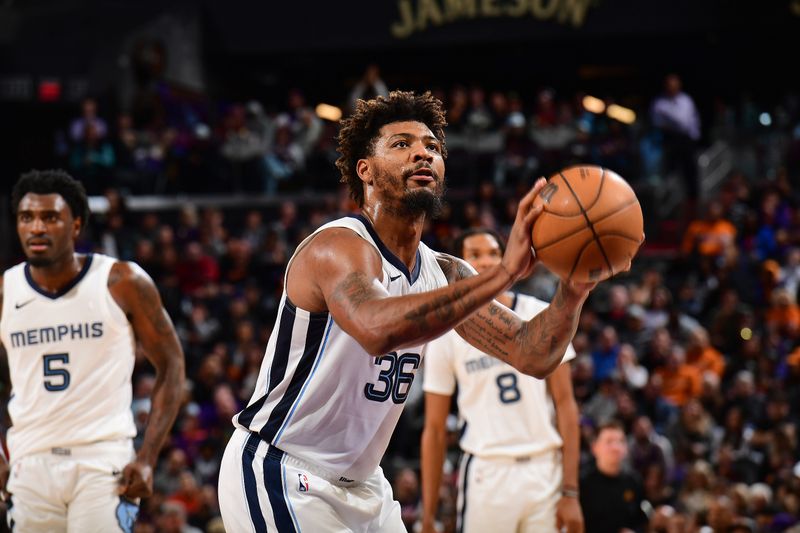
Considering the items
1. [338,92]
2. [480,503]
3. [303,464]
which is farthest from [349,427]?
[338,92]

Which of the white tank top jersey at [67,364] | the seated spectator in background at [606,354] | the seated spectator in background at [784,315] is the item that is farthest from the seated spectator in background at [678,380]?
the white tank top jersey at [67,364]

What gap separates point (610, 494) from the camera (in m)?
7.54

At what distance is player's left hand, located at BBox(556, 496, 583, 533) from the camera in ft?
19.1

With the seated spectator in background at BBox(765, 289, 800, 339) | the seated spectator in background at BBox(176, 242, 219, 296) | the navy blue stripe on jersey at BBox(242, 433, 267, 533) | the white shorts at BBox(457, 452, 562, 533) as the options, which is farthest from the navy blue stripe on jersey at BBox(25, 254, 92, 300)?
the seated spectator in background at BBox(765, 289, 800, 339)

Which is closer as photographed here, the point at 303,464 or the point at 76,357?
the point at 303,464

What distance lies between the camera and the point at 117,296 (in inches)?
216

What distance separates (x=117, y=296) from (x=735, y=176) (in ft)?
39.2

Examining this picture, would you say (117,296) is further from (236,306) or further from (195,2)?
(195,2)

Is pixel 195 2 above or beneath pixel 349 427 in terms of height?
above

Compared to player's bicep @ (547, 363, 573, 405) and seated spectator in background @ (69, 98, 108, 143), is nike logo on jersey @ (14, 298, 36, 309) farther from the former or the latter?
seated spectator in background @ (69, 98, 108, 143)

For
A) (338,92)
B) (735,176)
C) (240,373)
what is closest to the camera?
(240,373)

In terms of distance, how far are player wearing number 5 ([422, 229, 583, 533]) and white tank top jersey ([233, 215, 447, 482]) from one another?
203 centimetres

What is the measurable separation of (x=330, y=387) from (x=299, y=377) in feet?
0.38

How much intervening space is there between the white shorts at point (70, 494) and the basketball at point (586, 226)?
2.59 meters
